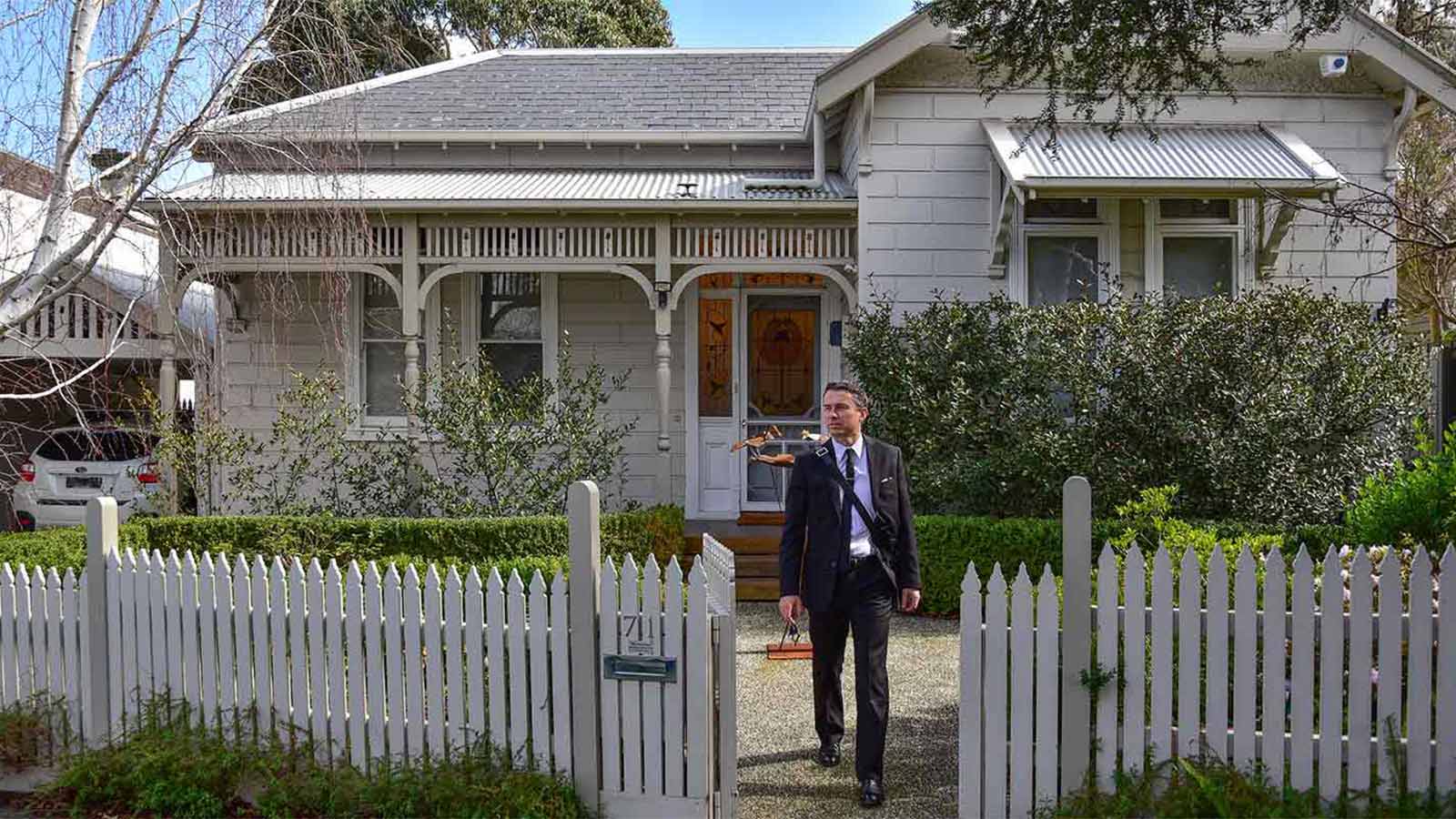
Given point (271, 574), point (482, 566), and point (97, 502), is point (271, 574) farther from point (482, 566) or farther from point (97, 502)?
point (482, 566)

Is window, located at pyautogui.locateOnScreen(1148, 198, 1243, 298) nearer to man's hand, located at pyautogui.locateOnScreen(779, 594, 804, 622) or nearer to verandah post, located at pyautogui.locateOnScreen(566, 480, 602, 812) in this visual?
man's hand, located at pyautogui.locateOnScreen(779, 594, 804, 622)

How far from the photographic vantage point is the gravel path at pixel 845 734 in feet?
16.4

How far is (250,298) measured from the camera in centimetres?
1216

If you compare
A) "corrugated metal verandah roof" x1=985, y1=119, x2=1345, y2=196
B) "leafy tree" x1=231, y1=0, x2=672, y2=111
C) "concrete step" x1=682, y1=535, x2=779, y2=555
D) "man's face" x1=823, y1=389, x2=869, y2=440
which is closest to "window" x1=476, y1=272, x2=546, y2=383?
"concrete step" x1=682, y1=535, x2=779, y2=555

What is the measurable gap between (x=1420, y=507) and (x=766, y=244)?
6.89 meters

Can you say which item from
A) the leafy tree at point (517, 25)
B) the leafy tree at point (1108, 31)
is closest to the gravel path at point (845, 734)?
the leafy tree at point (1108, 31)

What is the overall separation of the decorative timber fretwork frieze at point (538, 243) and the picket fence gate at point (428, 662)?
243 inches

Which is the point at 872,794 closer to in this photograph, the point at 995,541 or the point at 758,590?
the point at 995,541

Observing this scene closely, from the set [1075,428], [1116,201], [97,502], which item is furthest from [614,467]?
[97,502]

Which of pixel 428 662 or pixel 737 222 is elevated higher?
pixel 737 222

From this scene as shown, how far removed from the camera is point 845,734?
19.7ft

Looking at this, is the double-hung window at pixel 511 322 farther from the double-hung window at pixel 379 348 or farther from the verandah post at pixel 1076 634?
the verandah post at pixel 1076 634

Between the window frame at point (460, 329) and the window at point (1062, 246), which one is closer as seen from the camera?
the window at point (1062, 246)

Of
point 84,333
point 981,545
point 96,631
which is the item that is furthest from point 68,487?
point 981,545
